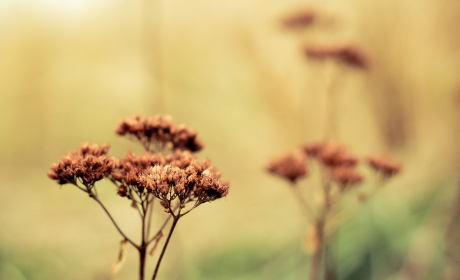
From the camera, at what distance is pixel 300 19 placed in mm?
2311

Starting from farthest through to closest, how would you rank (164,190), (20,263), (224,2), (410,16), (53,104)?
(410,16) → (224,2) → (53,104) → (20,263) → (164,190)

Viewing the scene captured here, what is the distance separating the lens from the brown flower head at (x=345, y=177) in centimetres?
149

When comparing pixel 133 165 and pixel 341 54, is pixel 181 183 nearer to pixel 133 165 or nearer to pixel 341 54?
pixel 133 165

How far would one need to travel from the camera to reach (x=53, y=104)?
2.54 meters

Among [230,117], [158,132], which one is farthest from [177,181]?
[230,117]

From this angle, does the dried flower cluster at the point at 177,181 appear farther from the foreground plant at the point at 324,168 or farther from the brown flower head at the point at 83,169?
the foreground plant at the point at 324,168

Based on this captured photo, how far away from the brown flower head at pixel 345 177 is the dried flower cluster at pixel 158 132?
664mm

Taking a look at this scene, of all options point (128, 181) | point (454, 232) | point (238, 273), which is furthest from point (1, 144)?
point (454, 232)

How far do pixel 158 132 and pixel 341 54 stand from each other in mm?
1451

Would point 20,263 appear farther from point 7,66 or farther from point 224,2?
point 224,2

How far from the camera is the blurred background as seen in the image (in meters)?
2.36

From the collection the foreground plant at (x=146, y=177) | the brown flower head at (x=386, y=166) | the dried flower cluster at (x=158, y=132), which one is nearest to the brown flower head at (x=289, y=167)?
the brown flower head at (x=386, y=166)

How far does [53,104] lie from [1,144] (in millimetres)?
427

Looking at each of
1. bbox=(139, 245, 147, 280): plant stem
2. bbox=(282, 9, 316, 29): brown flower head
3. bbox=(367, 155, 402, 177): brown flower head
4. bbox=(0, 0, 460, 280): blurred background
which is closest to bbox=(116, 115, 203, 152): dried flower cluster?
bbox=(139, 245, 147, 280): plant stem
